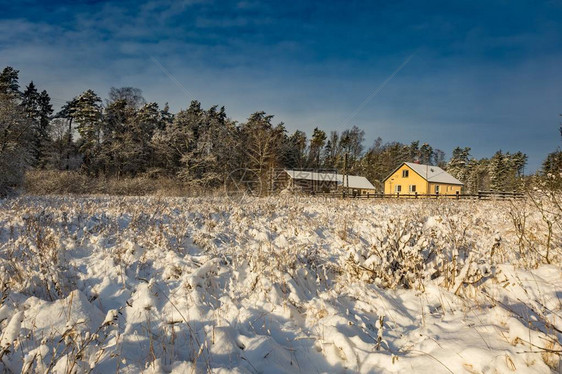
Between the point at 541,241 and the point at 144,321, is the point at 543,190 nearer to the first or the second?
the point at 541,241

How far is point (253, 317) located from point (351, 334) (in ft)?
3.52

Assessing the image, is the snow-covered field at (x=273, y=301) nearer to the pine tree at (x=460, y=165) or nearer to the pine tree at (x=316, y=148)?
the pine tree at (x=316, y=148)

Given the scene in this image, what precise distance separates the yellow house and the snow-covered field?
4405cm

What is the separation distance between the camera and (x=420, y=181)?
1849 inches

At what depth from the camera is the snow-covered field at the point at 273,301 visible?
2.42m

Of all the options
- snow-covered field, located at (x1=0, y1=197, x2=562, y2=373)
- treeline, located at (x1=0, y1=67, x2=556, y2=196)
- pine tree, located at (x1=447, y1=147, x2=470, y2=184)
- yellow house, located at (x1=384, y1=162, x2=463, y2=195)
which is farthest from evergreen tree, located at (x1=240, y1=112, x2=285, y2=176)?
pine tree, located at (x1=447, y1=147, x2=470, y2=184)

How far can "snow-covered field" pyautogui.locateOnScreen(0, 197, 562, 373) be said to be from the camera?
2.42 m

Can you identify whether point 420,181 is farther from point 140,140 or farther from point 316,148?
point 140,140

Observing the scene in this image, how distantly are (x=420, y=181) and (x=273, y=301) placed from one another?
48.6 metres

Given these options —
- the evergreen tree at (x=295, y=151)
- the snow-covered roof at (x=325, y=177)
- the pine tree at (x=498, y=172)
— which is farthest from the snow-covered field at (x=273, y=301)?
the pine tree at (x=498, y=172)

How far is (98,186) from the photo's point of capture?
944 inches

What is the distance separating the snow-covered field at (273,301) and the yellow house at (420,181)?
44.1m

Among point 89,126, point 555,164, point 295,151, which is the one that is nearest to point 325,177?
point 295,151

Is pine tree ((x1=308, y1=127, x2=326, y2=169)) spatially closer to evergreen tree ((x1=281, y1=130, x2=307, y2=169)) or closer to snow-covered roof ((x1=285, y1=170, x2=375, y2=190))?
evergreen tree ((x1=281, y1=130, x2=307, y2=169))
